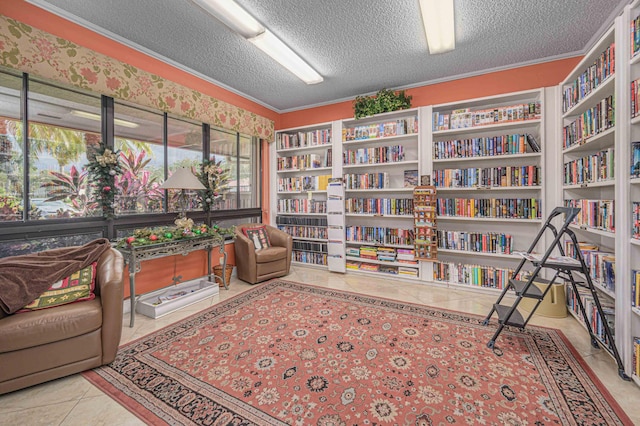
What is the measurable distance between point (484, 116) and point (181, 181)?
12.8 ft

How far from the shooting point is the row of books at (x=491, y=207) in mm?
3266

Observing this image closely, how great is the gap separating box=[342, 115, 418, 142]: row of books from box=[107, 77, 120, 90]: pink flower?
2997 millimetres

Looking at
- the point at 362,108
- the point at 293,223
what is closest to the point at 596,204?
the point at 362,108

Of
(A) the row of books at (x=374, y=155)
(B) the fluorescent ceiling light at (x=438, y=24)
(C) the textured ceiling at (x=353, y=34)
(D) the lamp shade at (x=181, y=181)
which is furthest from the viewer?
(A) the row of books at (x=374, y=155)

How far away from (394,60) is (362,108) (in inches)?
35.9

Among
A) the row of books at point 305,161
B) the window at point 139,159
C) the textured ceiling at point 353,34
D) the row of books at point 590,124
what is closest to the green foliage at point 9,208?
the window at point 139,159

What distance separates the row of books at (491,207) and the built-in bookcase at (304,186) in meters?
1.95

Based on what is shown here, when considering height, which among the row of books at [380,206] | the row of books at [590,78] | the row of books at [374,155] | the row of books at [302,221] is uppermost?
the row of books at [590,78]

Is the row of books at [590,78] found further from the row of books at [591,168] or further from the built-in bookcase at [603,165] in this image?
the row of books at [591,168]

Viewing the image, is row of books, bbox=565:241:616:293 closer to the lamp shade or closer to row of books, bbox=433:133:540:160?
row of books, bbox=433:133:540:160

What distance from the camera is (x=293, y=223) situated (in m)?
4.93

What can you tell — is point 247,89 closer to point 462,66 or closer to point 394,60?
point 394,60

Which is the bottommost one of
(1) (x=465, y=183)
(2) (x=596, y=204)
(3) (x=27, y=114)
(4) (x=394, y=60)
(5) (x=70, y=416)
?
(5) (x=70, y=416)

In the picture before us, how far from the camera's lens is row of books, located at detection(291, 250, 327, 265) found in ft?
15.3
